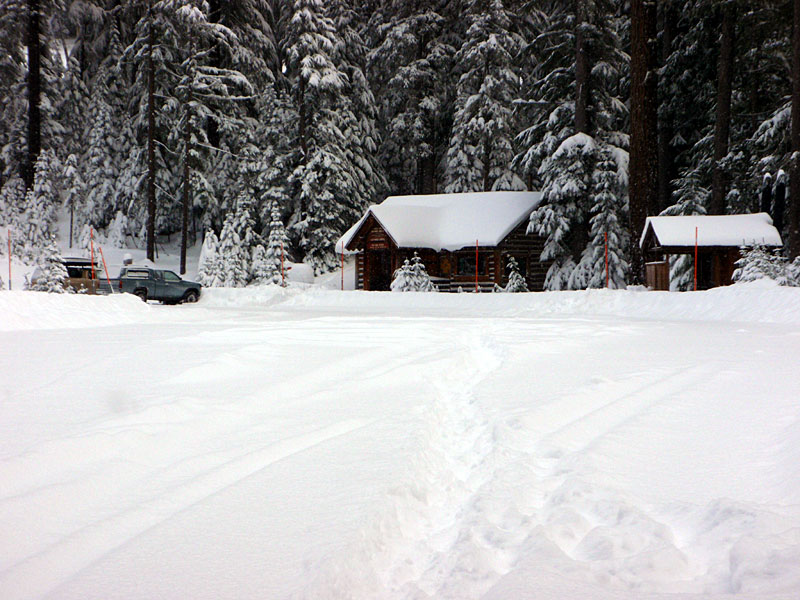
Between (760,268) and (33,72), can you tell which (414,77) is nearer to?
(33,72)

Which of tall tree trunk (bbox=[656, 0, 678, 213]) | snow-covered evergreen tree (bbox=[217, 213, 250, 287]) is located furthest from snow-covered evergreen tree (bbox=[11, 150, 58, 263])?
tall tree trunk (bbox=[656, 0, 678, 213])

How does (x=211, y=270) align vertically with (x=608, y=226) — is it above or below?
below

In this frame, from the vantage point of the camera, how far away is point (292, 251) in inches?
1476

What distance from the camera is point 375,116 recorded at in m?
43.6

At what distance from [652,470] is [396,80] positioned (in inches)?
1557

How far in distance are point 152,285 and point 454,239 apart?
15.3m

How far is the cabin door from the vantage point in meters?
33.6

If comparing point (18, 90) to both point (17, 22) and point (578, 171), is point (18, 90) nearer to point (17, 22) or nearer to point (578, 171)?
point (17, 22)

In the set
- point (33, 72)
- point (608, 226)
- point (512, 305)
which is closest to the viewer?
point (512, 305)

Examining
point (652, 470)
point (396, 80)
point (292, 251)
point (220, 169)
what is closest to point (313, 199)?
point (292, 251)

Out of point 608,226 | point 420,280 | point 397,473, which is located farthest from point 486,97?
point 397,473

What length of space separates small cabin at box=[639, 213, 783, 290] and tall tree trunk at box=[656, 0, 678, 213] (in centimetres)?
842

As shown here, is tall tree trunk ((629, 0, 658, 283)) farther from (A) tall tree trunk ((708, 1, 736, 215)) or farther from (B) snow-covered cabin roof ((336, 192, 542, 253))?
(B) snow-covered cabin roof ((336, 192, 542, 253))

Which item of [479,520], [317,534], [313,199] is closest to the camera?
[317,534]
